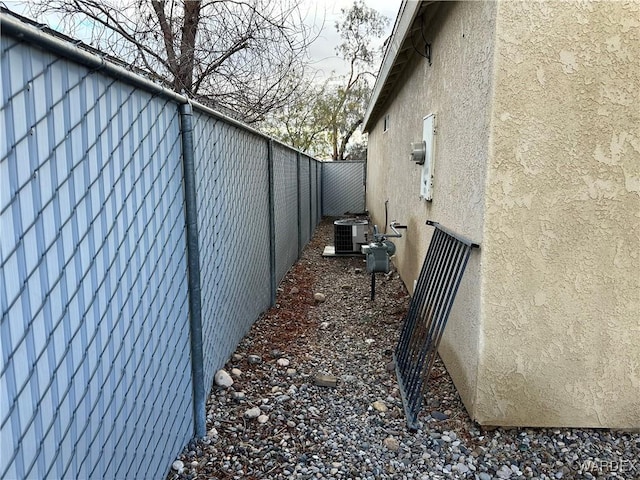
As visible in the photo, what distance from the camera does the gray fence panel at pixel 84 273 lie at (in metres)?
1.10

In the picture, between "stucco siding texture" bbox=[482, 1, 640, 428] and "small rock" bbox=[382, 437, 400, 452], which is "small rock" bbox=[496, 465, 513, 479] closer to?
"stucco siding texture" bbox=[482, 1, 640, 428]

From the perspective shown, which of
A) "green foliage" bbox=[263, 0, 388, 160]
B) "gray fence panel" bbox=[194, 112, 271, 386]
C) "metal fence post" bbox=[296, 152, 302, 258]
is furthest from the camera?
"green foliage" bbox=[263, 0, 388, 160]

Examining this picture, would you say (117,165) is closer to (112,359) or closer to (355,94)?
(112,359)

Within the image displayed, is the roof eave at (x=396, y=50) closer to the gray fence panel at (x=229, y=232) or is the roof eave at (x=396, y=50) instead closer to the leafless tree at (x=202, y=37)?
the leafless tree at (x=202, y=37)

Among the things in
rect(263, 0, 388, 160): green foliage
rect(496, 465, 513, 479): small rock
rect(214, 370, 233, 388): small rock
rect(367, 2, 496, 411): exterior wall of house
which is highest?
rect(263, 0, 388, 160): green foliage

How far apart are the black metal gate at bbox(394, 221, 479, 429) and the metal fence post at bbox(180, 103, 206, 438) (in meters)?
1.25

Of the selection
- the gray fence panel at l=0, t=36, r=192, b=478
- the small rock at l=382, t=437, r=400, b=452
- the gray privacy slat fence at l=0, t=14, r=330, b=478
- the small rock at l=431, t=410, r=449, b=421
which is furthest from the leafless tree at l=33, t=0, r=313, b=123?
the small rock at l=382, t=437, r=400, b=452

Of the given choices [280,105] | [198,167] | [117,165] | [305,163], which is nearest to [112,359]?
[117,165]

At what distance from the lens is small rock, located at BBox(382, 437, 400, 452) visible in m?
2.45

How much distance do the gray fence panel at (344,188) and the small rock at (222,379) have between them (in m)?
12.1

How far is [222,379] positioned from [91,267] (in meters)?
1.85

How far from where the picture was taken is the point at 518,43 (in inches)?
91.4

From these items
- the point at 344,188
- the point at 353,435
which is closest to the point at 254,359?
the point at 353,435

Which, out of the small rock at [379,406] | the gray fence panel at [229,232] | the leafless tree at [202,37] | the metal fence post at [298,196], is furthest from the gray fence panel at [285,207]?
the small rock at [379,406]
